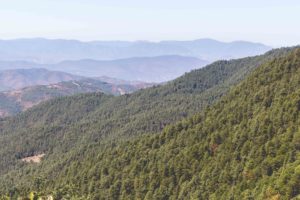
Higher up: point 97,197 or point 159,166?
point 159,166

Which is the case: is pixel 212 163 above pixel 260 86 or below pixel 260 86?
below

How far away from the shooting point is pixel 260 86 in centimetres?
16400

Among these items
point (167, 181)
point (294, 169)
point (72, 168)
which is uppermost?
point (294, 169)

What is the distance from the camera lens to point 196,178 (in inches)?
4727

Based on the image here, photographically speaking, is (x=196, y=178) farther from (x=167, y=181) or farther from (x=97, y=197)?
(x=97, y=197)

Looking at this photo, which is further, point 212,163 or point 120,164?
point 120,164

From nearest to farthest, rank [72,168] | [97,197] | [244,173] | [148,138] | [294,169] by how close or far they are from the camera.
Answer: [294,169] → [244,173] → [97,197] → [148,138] → [72,168]

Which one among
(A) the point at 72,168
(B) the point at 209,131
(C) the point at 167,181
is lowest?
(A) the point at 72,168

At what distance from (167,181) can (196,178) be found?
1473 centimetres

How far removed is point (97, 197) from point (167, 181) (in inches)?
955

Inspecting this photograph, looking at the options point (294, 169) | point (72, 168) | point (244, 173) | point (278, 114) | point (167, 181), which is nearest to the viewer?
point (294, 169)

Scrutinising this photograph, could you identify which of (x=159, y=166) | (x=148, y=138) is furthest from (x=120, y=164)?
(x=159, y=166)

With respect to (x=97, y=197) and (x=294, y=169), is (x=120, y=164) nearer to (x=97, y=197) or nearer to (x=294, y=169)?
(x=97, y=197)

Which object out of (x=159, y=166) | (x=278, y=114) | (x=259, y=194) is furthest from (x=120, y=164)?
(x=259, y=194)
